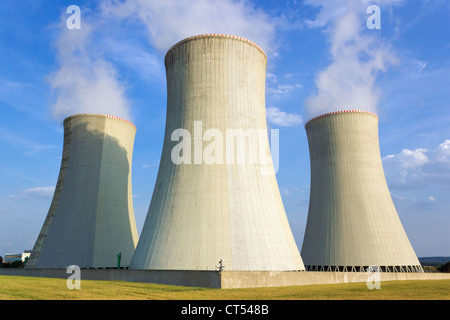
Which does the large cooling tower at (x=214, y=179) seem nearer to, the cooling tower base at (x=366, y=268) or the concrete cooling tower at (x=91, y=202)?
the cooling tower base at (x=366, y=268)

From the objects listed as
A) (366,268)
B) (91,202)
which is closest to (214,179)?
(91,202)

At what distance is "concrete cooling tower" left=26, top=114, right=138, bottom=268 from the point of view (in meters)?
22.0

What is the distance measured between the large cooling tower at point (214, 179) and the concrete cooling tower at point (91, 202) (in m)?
9.25

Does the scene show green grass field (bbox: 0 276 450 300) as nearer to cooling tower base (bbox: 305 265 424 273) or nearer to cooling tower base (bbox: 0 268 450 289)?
cooling tower base (bbox: 0 268 450 289)

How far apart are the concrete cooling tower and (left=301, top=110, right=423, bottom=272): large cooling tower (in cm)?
1201

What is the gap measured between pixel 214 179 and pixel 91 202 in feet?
39.4

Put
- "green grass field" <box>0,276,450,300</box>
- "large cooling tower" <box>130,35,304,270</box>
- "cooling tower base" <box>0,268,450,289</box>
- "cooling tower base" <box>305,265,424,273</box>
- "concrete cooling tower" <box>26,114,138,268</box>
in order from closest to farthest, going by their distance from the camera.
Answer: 1. "green grass field" <box>0,276,450,300</box>
2. "cooling tower base" <box>0,268,450,289</box>
3. "large cooling tower" <box>130,35,304,270</box>
4. "cooling tower base" <box>305,265,424,273</box>
5. "concrete cooling tower" <box>26,114,138,268</box>

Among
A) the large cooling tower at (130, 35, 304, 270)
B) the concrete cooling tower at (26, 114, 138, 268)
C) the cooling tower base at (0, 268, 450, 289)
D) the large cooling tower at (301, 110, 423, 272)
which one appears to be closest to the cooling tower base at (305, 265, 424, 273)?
the large cooling tower at (301, 110, 423, 272)

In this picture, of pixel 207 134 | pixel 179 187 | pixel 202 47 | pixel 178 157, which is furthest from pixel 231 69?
pixel 179 187

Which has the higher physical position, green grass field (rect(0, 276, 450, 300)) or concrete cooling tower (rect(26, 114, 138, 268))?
concrete cooling tower (rect(26, 114, 138, 268))

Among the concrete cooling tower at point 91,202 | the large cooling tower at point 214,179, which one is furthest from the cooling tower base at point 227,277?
the concrete cooling tower at point 91,202

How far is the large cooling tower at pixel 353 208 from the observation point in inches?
817

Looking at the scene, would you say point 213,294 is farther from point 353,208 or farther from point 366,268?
point 366,268
